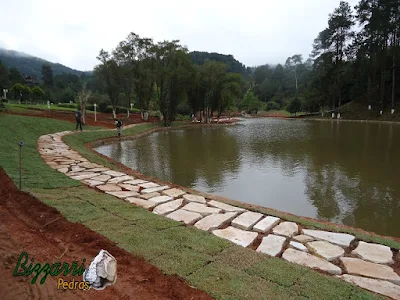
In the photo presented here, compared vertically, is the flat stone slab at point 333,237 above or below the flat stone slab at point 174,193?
below

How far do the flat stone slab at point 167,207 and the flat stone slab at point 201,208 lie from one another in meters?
0.16

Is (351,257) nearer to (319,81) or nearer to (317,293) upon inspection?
(317,293)

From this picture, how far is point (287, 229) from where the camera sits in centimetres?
386

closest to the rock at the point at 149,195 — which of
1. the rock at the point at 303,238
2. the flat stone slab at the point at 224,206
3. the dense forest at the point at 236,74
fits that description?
the flat stone slab at the point at 224,206

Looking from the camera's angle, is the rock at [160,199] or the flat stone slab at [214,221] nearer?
the flat stone slab at [214,221]

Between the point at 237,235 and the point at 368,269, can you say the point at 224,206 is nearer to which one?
the point at 237,235

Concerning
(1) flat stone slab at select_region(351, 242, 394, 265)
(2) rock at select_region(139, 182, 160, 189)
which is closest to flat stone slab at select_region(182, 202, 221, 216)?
(2) rock at select_region(139, 182, 160, 189)

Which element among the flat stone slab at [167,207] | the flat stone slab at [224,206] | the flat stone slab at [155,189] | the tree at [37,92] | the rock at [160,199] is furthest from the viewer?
the tree at [37,92]

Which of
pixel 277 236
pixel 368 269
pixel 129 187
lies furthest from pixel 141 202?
pixel 368 269

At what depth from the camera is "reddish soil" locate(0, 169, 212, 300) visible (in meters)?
2.18

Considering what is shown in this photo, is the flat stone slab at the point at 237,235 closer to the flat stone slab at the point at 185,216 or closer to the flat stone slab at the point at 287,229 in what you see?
the flat stone slab at the point at 287,229

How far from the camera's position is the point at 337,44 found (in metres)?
37.0

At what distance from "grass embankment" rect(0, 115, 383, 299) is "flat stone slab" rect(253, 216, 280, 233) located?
76 centimetres

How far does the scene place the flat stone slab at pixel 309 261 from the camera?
2.88 metres
